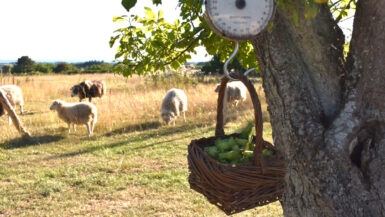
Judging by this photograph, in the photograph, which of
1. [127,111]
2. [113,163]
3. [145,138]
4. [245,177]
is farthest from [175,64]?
[127,111]

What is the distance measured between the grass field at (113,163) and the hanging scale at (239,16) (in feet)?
3.49

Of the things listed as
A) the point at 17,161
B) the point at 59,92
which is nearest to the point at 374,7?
the point at 17,161

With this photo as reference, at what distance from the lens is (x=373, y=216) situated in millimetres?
2209

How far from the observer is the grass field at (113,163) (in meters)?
5.34

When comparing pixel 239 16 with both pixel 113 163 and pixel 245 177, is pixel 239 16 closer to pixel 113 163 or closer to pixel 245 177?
pixel 245 177

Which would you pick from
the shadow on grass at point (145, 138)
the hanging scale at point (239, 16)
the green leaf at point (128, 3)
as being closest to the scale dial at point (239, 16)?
the hanging scale at point (239, 16)

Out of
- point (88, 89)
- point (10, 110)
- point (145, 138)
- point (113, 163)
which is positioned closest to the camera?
point (113, 163)

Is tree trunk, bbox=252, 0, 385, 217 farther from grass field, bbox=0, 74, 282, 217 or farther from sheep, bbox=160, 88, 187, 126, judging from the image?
sheep, bbox=160, 88, 187, 126

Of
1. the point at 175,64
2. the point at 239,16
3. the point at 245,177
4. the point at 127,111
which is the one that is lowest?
the point at 127,111

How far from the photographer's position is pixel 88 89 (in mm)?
14000

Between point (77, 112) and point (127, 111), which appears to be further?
point (127, 111)

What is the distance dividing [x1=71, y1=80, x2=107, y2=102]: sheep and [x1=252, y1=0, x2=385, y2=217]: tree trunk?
481 inches

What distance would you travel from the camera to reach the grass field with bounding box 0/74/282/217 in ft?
17.5

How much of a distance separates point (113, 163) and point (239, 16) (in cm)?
610
